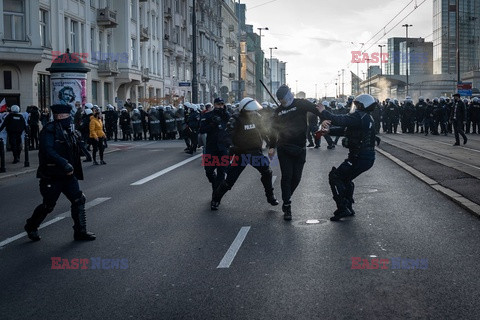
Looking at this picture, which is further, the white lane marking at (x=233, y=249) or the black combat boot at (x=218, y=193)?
the black combat boot at (x=218, y=193)

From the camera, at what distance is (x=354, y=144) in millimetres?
8984

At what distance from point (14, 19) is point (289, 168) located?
23.6m

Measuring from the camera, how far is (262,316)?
4.76m

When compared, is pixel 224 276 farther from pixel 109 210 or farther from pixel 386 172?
pixel 386 172

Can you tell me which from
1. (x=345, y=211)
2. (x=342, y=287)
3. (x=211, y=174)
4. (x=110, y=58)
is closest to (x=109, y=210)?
(x=211, y=174)

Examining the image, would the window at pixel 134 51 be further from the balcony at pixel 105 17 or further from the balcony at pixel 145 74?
the balcony at pixel 105 17

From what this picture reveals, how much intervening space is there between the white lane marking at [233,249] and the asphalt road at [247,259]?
0.02 metres

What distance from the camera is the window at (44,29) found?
105 feet

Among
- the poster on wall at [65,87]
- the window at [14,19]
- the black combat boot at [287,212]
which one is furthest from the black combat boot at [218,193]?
the window at [14,19]

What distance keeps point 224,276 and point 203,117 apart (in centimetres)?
546

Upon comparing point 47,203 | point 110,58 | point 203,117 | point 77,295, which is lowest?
point 77,295

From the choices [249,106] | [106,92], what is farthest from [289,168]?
[106,92]

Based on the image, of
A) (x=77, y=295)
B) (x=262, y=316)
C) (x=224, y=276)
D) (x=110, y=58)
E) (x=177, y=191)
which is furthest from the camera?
(x=110, y=58)

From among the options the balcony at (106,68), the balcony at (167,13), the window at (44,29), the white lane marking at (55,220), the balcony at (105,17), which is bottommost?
the white lane marking at (55,220)
